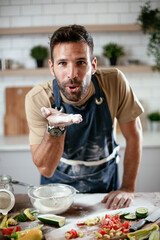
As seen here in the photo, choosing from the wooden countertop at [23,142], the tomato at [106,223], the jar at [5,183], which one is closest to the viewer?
the tomato at [106,223]

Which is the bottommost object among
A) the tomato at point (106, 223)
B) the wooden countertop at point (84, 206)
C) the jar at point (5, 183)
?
the wooden countertop at point (84, 206)

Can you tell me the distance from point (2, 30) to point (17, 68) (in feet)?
1.48

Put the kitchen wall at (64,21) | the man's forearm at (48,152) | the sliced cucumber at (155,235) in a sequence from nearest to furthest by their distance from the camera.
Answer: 1. the sliced cucumber at (155,235)
2. the man's forearm at (48,152)
3. the kitchen wall at (64,21)

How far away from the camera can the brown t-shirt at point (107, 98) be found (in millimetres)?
1663

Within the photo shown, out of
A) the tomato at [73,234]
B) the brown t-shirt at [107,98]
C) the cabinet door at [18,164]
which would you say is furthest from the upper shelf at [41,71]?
the tomato at [73,234]

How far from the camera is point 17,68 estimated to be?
129 inches

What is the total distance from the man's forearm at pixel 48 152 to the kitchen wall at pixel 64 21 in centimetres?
207

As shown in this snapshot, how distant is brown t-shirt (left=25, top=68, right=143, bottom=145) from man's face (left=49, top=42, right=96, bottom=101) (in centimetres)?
23

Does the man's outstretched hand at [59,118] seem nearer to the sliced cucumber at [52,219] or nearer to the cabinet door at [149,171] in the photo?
the sliced cucumber at [52,219]

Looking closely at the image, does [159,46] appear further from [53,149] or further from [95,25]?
[53,149]

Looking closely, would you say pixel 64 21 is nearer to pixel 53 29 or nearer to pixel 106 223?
pixel 53 29

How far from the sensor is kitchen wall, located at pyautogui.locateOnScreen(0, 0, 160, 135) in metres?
3.33

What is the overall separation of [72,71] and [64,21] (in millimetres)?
2166

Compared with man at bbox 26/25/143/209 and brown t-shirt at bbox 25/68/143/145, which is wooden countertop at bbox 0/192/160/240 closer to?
man at bbox 26/25/143/209
